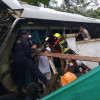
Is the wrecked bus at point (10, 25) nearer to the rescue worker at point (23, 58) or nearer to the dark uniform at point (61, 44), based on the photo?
the rescue worker at point (23, 58)

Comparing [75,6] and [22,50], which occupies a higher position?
[22,50]

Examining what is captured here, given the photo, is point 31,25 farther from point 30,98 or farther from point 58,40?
point 30,98

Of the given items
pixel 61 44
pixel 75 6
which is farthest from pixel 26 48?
pixel 75 6

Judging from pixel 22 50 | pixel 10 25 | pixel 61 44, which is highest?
pixel 10 25

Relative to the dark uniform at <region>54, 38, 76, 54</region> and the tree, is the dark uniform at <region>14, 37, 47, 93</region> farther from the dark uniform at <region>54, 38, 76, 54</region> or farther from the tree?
the tree

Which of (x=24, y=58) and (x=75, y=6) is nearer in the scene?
(x=24, y=58)

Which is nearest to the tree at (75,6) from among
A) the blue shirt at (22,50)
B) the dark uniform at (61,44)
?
the dark uniform at (61,44)

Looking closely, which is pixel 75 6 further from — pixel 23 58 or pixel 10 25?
pixel 23 58

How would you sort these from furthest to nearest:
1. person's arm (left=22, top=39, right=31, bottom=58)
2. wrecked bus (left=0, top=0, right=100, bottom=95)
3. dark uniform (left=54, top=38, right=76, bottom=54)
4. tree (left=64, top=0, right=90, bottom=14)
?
1. tree (left=64, top=0, right=90, bottom=14)
2. dark uniform (left=54, top=38, right=76, bottom=54)
3. person's arm (left=22, top=39, right=31, bottom=58)
4. wrecked bus (left=0, top=0, right=100, bottom=95)

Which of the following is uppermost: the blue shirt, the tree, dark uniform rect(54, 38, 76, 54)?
the blue shirt

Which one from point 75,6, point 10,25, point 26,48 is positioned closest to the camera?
point 26,48

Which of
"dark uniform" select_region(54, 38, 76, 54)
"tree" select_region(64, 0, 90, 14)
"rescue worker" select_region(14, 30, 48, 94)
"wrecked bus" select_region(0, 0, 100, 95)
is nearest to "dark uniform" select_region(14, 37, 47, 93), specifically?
"rescue worker" select_region(14, 30, 48, 94)

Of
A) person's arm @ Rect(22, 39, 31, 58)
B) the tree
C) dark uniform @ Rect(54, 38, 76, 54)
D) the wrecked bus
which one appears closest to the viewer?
the wrecked bus

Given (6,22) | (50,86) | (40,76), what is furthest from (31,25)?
(50,86)
